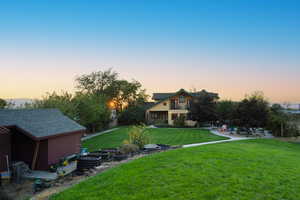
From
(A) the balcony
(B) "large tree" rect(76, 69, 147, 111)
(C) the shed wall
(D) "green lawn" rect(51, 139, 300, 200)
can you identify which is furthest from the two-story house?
(D) "green lawn" rect(51, 139, 300, 200)

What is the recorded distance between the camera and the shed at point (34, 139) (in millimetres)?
8781

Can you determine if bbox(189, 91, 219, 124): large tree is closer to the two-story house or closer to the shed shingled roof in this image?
the two-story house

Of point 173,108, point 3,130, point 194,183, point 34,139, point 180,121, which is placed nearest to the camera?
point 194,183

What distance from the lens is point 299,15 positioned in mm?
14062

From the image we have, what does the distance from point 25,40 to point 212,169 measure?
17.1 meters

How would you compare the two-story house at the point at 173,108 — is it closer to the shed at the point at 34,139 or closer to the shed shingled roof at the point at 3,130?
the shed at the point at 34,139

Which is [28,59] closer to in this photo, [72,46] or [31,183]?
[72,46]

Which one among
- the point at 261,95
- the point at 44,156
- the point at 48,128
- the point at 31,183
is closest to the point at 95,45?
the point at 48,128

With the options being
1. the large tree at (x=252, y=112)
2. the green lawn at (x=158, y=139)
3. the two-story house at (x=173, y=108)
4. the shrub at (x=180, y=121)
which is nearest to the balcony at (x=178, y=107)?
the two-story house at (x=173, y=108)

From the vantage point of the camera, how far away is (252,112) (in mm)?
19828

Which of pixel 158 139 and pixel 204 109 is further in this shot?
pixel 204 109

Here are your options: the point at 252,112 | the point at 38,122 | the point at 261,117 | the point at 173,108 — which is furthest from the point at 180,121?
the point at 38,122

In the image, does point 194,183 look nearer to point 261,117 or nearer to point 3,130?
point 3,130

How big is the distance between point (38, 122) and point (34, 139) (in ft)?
6.61
